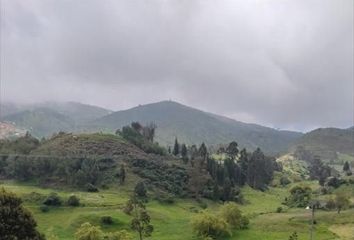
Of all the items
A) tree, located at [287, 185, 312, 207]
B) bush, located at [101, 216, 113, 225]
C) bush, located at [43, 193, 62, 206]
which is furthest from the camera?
tree, located at [287, 185, 312, 207]

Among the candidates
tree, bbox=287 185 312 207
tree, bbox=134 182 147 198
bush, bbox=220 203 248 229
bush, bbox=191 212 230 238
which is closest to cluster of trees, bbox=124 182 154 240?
bush, bbox=191 212 230 238

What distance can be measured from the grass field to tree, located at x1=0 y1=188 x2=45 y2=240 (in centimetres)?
5170

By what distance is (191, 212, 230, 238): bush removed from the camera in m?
122

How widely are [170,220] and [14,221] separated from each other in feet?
282

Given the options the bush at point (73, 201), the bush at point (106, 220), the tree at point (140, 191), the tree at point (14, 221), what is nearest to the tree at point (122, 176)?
the tree at point (140, 191)

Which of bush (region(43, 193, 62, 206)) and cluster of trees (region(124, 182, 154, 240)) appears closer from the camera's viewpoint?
cluster of trees (region(124, 182, 154, 240))

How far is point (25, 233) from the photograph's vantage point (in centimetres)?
6250

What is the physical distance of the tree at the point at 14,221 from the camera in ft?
201

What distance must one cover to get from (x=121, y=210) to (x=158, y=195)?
35.1 metres

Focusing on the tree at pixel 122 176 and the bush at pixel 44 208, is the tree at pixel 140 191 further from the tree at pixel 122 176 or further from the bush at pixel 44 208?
the bush at pixel 44 208

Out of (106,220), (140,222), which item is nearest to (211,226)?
(140,222)

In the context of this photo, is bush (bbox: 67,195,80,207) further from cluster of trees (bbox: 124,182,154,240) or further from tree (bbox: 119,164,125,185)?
tree (bbox: 119,164,125,185)

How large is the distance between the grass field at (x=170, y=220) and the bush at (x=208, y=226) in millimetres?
2349

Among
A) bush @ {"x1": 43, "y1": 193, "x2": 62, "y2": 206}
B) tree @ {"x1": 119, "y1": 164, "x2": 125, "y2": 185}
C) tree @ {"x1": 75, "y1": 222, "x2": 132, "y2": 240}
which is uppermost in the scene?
tree @ {"x1": 119, "y1": 164, "x2": 125, "y2": 185}
